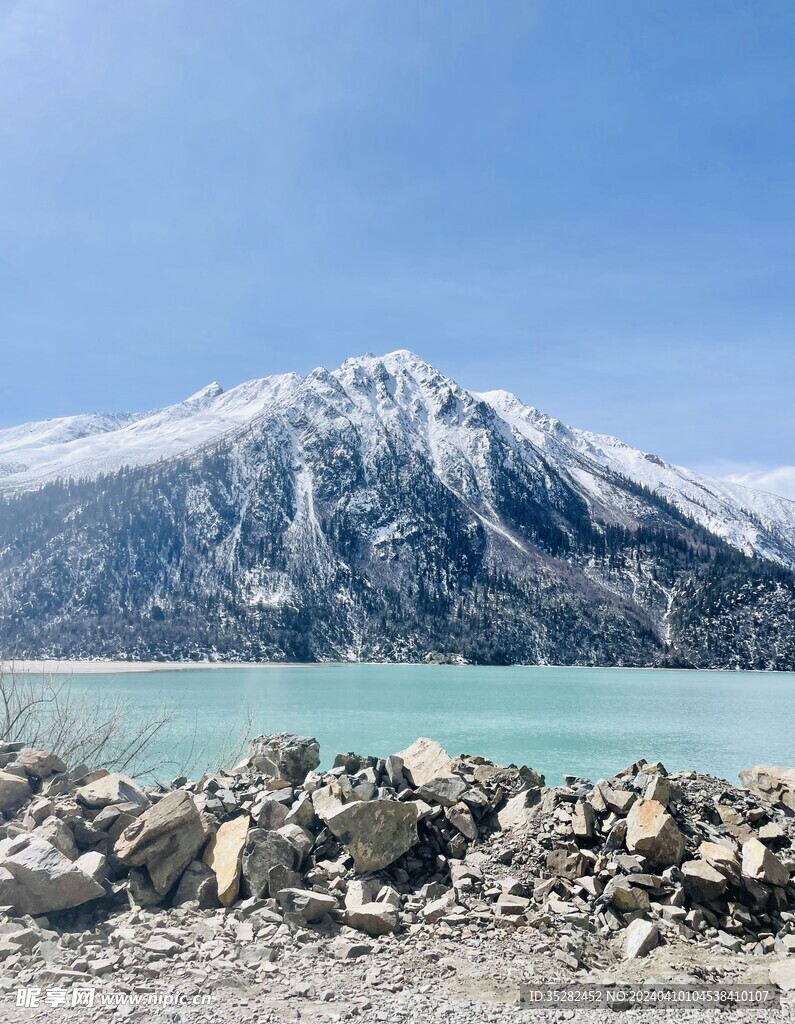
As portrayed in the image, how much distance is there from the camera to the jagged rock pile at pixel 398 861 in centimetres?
925

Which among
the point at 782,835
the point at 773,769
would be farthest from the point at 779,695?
the point at 782,835

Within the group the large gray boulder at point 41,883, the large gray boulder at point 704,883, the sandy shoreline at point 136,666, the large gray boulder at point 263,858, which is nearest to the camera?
the large gray boulder at point 41,883

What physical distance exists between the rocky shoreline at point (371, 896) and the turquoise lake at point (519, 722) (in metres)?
16.9

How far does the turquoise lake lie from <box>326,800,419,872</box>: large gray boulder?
702 inches

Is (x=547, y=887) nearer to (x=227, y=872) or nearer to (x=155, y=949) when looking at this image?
(x=227, y=872)

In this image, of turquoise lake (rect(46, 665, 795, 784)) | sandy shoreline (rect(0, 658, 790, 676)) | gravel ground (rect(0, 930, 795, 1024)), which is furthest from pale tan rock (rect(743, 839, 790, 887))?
sandy shoreline (rect(0, 658, 790, 676))

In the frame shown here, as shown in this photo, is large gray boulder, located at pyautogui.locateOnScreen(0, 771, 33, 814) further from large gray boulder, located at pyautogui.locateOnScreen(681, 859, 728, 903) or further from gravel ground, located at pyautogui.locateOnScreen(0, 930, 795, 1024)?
large gray boulder, located at pyautogui.locateOnScreen(681, 859, 728, 903)

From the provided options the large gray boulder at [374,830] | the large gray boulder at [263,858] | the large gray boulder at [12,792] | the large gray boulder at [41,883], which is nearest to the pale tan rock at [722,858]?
the large gray boulder at [374,830]

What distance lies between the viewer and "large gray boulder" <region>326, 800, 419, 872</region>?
10984 mm

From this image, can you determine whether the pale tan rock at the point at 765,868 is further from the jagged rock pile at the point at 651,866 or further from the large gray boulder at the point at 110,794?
the large gray boulder at the point at 110,794

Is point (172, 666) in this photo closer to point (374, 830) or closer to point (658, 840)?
point (374, 830)

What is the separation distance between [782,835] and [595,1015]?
6809mm

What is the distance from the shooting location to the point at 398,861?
11.3 m

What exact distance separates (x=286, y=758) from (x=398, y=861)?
6435mm
